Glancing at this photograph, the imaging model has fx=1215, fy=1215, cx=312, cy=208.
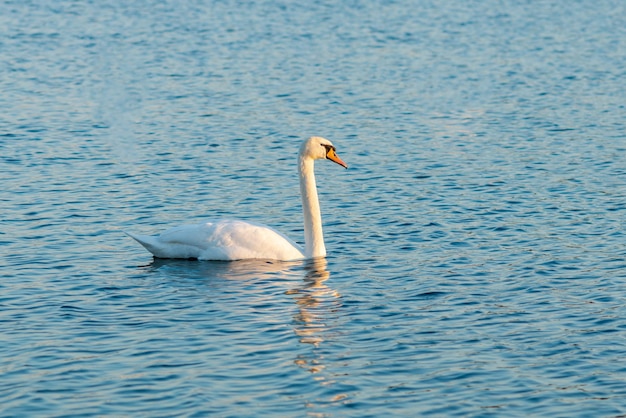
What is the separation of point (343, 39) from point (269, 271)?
2584 cm

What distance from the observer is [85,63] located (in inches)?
1462

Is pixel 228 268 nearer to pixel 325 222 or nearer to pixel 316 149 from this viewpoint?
pixel 316 149

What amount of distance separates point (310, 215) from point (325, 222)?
225 cm

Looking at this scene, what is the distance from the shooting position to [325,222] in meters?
20.4

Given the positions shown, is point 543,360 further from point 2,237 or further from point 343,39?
point 343,39

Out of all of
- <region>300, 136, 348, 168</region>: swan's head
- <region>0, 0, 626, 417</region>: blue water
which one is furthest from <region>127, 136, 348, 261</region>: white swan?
<region>300, 136, 348, 168</region>: swan's head

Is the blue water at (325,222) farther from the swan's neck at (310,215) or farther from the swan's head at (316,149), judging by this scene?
the swan's head at (316,149)

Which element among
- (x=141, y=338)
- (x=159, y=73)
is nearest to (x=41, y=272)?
(x=141, y=338)

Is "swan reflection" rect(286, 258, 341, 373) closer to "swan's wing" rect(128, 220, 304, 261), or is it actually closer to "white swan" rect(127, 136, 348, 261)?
"white swan" rect(127, 136, 348, 261)

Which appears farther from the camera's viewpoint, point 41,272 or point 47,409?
point 41,272

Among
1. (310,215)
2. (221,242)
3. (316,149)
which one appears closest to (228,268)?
(221,242)

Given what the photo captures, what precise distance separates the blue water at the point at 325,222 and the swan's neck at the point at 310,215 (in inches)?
11.8

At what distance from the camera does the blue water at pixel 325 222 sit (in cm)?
1281

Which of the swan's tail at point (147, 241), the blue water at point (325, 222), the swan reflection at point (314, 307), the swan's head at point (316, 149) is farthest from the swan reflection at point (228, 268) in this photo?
the swan's head at point (316, 149)
